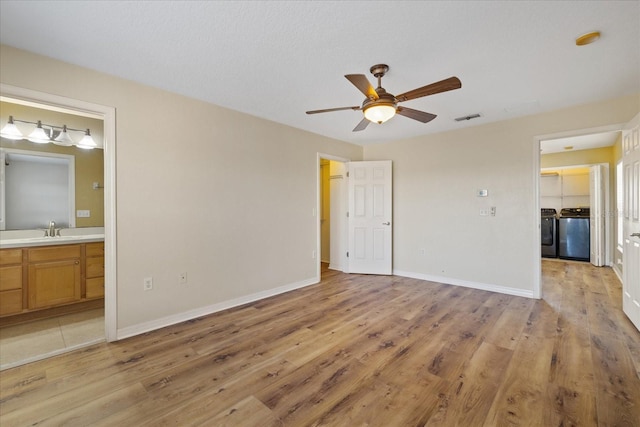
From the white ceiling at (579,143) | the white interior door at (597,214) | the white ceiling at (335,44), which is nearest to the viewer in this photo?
the white ceiling at (335,44)

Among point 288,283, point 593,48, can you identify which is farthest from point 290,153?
point 593,48

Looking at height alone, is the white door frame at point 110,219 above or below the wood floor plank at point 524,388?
above

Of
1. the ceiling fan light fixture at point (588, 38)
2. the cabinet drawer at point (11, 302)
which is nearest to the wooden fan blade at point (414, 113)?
the ceiling fan light fixture at point (588, 38)

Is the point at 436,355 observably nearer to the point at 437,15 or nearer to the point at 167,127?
the point at 437,15

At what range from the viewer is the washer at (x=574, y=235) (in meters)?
6.03

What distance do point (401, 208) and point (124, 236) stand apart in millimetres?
4097

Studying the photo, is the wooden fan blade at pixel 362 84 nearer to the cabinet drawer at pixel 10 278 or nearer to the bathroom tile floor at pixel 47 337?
the bathroom tile floor at pixel 47 337

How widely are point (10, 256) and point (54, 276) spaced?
0.42m

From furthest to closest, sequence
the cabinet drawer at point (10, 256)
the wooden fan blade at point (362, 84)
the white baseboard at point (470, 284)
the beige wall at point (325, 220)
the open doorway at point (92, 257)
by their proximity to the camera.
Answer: the beige wall at point (325, 220), the white baseboard at point (470, 284), the cabinet drawer at point (10, 256), the open doorway at point (92, 257), the wooden fan blade at point (362, 84)

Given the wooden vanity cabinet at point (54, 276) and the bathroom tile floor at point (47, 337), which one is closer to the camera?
the bathroom tile floor at point (47, 337)

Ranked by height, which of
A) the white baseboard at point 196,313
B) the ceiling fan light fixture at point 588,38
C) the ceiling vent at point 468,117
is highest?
the ceiling vent at point 468,117

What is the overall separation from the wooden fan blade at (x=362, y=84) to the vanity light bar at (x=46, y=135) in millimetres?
3592

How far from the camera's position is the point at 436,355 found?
7.46 feet

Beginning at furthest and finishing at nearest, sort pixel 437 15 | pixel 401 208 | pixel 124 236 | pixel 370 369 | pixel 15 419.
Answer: pixel 401 208
pixel 124 236
pixel 370 369
pixel 437 15
pixel 15 419
